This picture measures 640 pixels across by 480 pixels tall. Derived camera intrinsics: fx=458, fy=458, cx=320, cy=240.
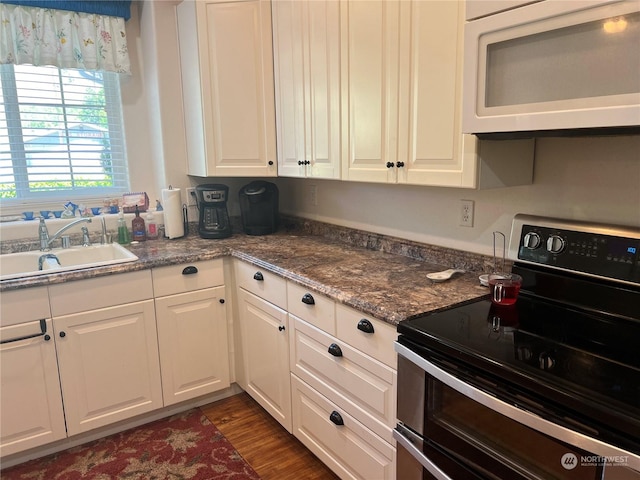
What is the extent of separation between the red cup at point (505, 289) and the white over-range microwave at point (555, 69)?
1.55ft

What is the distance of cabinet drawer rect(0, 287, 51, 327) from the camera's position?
1.93 meters

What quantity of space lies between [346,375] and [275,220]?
136 cm

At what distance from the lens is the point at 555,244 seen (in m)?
1.50

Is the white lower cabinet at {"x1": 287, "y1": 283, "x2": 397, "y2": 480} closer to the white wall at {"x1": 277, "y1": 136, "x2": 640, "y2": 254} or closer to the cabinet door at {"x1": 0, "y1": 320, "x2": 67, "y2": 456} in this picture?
the white wall at {"x1": 277, "y1": 136, "x2": 640, "y2": 254}

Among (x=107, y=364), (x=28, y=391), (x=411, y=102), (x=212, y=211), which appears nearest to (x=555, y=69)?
(x=411, y=102)

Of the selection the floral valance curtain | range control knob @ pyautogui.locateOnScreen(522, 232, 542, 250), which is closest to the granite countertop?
range control knob @ pyautogui.locateOnScreen(522, 232, 542, 250)

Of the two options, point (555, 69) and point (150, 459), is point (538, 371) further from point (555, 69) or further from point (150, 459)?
point (150, 459)

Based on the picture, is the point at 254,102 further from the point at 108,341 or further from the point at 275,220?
the point at 108,341

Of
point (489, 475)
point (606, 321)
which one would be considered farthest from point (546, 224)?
point (489, 475)

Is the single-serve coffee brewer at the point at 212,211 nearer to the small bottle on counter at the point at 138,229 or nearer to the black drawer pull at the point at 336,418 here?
the small bottle on counter at the point at 138,229

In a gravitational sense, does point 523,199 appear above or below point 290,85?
below

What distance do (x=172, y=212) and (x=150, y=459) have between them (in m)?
1.29

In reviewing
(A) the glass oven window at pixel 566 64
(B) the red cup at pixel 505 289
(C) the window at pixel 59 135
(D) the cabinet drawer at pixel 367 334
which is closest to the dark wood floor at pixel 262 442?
(D) the cabinet drawer at pixel 367 334

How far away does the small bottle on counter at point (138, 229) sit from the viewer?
8.78ft
